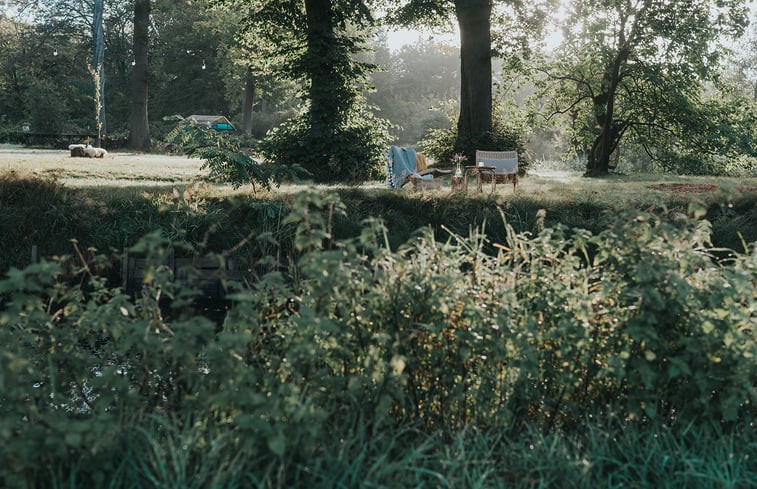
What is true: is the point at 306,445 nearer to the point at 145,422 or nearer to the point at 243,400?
the point at 243,400

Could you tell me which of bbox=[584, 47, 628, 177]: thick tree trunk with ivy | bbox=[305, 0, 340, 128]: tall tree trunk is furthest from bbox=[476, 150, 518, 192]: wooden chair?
bbox=[584, 47, 628, 177]: thick tree trunk with ivy

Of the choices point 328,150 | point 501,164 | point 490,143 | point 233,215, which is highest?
point 490,143

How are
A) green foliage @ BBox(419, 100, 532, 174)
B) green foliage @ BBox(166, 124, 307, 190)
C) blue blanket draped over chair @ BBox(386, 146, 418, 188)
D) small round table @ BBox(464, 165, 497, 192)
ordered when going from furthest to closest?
green foliage @ BBox(419, 100, 532, 174) < blue blanket draped over chair @ BBox(386, 146, 418, 188) < small round table @ BBox(464, 165, 497, 192) < green foliage @ BBox(166, 124, 307, 190)

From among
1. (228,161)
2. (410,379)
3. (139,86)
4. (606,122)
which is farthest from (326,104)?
(139,86)

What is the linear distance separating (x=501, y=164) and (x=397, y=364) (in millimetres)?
10998

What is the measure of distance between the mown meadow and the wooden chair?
9361 mm

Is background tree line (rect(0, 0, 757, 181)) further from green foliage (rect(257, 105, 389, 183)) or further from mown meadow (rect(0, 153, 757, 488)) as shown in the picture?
mown meadow (rect(0, 153, 757, 488))

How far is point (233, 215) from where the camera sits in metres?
9.32

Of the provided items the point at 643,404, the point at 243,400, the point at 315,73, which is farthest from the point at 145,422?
the point at 315,73

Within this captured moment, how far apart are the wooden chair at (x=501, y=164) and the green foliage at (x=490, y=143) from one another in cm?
328

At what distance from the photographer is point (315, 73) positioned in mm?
15914

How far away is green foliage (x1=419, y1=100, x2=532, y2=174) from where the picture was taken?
17.2 meters

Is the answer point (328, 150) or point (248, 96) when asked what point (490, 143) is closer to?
point (328, 150)

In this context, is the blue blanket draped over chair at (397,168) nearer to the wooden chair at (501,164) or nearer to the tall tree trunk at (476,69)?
the wooden chair at (501,164)
